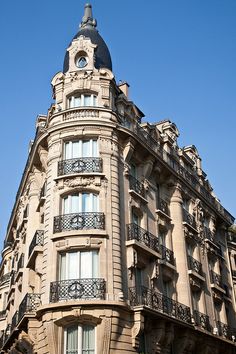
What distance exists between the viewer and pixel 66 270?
18875 millimetres

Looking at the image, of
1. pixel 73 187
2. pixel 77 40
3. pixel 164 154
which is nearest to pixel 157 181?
pixel 164 154

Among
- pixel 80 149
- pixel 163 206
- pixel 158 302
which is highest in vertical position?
pixel 80 149

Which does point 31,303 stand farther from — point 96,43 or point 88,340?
point 96,43

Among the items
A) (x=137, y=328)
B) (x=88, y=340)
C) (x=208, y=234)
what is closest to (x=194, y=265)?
(x=208, y=234)

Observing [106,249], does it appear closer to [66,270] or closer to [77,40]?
[66,270]

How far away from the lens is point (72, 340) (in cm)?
1759

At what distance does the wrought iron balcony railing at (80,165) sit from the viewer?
821 inches

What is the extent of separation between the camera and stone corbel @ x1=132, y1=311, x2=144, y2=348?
1802 centimetres

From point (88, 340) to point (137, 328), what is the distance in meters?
1.95

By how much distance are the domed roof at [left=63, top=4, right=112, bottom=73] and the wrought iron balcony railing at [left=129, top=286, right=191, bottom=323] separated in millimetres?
11811

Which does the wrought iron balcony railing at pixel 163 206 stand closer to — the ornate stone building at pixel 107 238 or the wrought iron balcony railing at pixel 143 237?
the ornate stone building at pixel 107 238

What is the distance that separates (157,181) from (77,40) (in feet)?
28.1

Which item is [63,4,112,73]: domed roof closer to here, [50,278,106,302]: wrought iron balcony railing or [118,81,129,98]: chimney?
[118,81,129,98]: chimney

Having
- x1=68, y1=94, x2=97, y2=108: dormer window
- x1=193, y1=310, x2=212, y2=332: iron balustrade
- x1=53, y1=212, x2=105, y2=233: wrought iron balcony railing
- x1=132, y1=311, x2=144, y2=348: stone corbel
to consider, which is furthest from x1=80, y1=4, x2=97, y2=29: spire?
x1=132, y1=311, x2=144, y2=348: stone corbel
